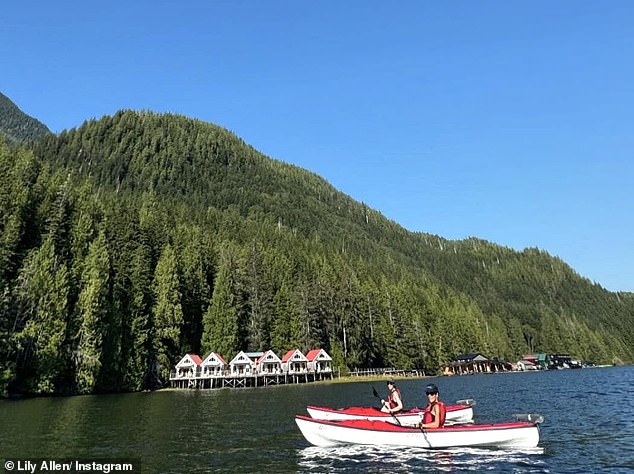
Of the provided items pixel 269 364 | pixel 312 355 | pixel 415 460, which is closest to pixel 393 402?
pixel 415 460

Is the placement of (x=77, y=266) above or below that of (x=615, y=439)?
above

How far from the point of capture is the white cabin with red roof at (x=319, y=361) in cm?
10322

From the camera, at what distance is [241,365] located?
95062 mm

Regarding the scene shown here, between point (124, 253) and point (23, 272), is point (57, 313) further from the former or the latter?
point (124, 253)

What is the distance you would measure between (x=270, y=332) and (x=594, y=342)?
15030 centimetres

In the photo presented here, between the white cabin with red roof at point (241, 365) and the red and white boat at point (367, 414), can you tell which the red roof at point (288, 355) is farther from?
the red and white boat at point (367, 414)

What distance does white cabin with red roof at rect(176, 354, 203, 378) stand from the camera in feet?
293

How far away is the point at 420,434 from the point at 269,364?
3074 inches

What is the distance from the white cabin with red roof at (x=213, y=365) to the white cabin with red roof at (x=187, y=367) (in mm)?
1463

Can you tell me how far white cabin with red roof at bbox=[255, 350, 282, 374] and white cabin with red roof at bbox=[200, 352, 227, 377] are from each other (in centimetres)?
736

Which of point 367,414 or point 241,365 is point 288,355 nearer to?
point 241,365

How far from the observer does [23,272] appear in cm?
6575

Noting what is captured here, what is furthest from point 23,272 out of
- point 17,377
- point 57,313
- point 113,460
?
point 113,460

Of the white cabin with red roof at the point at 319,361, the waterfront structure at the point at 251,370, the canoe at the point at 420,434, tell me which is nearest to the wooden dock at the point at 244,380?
the waterfront structure at the point at 251,370
